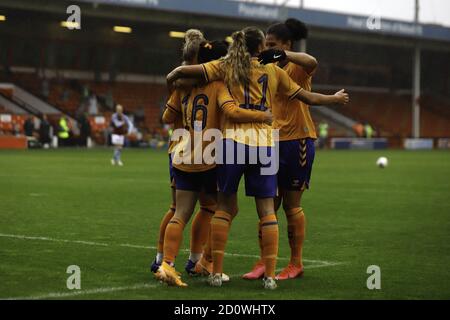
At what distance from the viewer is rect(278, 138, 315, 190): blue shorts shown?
868cm

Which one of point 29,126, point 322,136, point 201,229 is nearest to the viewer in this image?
point 201,229

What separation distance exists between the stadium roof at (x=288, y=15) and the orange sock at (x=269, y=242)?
118 feet

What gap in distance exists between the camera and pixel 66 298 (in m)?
7.15

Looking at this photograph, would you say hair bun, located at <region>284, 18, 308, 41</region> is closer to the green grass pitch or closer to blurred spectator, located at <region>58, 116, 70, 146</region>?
the green grass pitch

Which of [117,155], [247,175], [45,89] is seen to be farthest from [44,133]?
[247,175]

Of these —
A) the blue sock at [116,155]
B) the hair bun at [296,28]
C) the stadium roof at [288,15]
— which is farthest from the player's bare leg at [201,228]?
the stadium roof at [288,15]

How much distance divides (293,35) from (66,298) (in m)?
3.32

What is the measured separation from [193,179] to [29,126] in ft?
125

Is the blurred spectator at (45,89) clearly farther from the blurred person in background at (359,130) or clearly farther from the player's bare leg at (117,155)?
the player's bare leg at (117,155)

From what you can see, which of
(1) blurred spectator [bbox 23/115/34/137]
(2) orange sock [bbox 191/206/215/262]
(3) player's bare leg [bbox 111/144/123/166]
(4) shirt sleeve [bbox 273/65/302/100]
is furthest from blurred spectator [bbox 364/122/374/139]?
(4) shirt sleeve [bbox 273/65/302/100]

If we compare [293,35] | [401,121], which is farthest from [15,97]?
[293,35]

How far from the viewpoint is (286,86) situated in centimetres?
816

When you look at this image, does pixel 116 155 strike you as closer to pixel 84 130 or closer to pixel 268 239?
pixel 84 130

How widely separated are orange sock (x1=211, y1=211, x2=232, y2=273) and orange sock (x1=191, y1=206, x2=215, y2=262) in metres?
0.66
